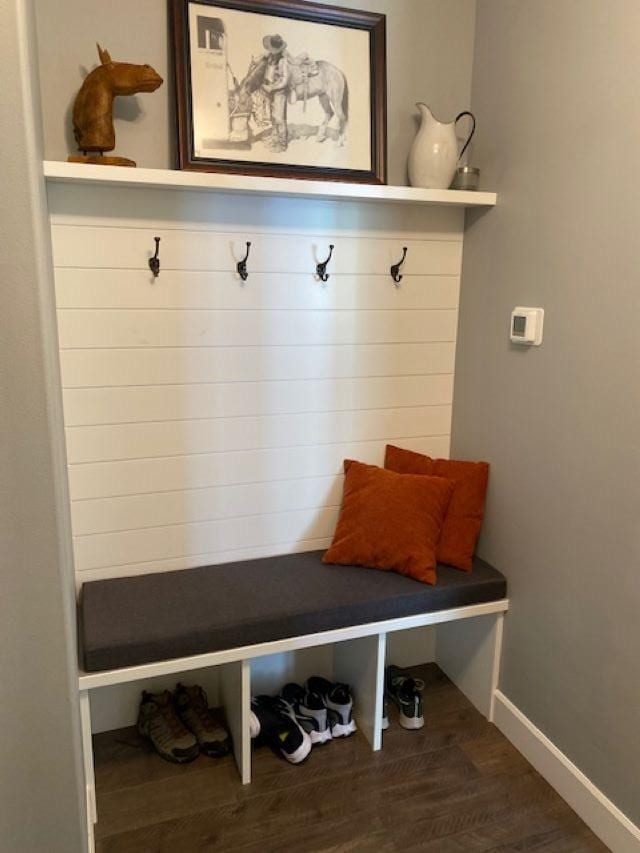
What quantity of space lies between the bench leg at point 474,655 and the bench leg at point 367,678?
0.36 meters

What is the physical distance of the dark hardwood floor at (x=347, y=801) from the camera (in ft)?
5.89

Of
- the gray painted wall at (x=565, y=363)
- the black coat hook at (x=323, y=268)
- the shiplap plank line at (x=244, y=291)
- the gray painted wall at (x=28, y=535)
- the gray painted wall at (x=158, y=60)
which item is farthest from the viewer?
the black coat hook at (x=323, y=268)

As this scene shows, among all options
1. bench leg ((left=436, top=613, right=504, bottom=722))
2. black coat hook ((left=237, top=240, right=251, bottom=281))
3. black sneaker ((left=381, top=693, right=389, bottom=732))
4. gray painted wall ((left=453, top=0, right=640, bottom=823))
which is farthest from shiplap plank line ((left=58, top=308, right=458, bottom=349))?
black sneaker ((left=381, top=693, right=389, bottom=732))

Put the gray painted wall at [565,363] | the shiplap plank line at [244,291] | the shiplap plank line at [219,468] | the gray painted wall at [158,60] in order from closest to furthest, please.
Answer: the gray painted wall at [565,363] → the gray painted wall at [158,60] → the shiplap plank line at [244,291] → the shiplap plank line at [219,468]

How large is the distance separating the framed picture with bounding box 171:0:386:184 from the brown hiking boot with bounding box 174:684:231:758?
5.48ft

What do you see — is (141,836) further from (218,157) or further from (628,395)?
(218,157)

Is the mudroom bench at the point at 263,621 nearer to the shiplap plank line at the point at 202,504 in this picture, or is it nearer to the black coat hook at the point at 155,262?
the shiplap plank line at the point at 202,504

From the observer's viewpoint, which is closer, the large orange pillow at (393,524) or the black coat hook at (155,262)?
the black coat hook at (155,262)

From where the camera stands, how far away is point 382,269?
223 cm

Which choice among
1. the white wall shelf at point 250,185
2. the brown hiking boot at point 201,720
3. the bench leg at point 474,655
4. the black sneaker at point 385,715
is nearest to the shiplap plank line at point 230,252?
the white wall shelf at point 250,185

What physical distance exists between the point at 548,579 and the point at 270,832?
1069 mm

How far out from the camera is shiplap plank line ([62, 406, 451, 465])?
6.56ft

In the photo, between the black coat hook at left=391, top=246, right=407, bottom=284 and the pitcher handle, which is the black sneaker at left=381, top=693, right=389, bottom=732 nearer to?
the black coat hook at left=391, top=246, right=407, bottom=284

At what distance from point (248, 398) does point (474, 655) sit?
122 centimetres
